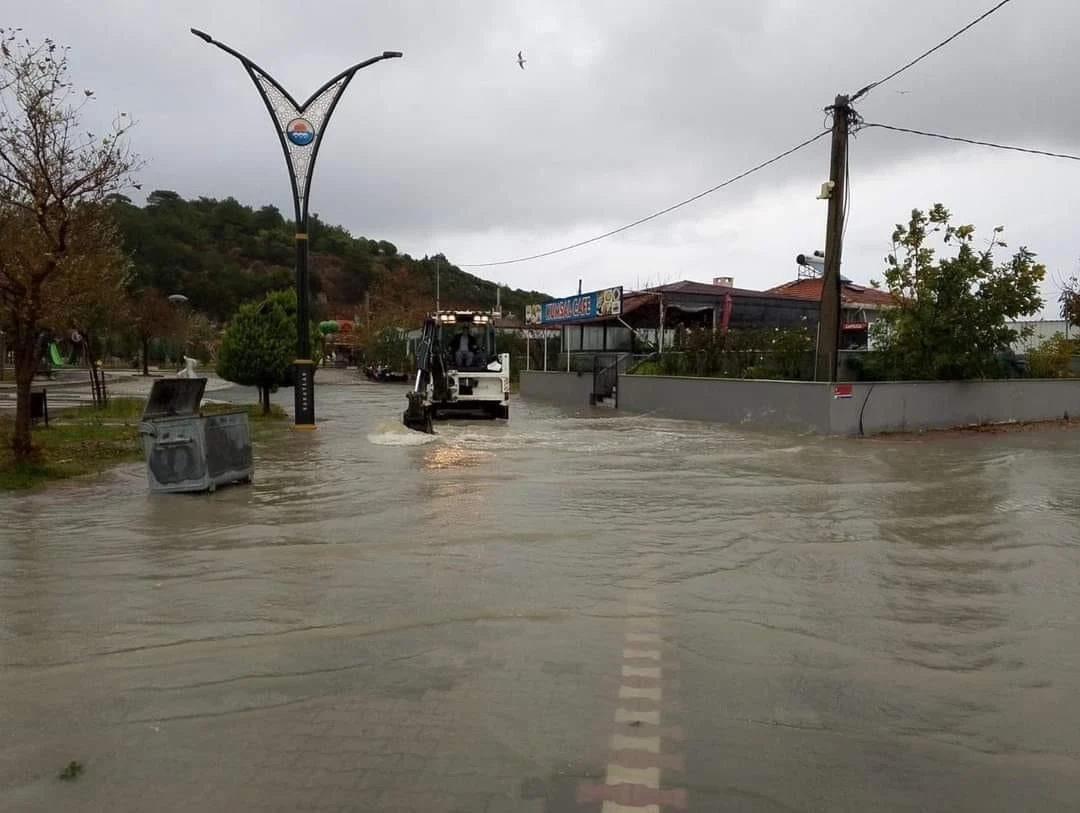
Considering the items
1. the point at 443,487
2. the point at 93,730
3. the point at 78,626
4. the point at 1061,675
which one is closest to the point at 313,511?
the point at 443,487

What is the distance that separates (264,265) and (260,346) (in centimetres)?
9699

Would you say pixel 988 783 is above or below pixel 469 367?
below

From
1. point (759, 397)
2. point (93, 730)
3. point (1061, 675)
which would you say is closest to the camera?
point (93, 730)

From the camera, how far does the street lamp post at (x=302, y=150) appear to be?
18281 millimetres

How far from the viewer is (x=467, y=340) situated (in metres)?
23.1

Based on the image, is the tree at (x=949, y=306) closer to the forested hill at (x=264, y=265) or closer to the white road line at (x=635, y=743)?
the white road line at (x=635, y=743)

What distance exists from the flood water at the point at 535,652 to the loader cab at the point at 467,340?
40.1 feet

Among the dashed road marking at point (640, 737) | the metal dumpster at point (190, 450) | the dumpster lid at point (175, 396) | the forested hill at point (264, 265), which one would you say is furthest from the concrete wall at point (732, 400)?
the forested hill at point (264, 265)

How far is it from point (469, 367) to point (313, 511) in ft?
44.2

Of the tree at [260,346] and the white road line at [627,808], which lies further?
the tree at [260,346]

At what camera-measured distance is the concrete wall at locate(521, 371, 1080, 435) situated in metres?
19.1

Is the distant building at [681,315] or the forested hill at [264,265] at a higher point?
the forested hill at [264,265]

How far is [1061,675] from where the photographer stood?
Answer: 16.1 feet

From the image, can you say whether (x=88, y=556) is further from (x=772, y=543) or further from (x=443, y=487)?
→ (x=772, y=543)
